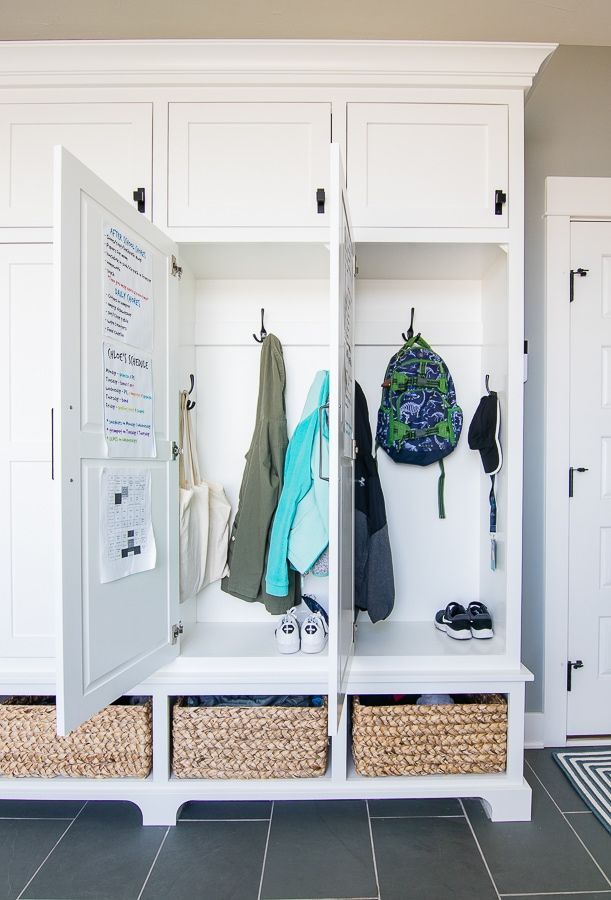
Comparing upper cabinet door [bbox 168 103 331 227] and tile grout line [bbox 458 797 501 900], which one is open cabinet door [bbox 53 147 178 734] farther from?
tile grout line [bbox 458 797 501 900]

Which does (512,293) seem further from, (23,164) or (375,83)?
(23,164)

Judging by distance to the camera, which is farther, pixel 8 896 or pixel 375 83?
pixel 375 83

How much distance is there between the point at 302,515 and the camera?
173 cm

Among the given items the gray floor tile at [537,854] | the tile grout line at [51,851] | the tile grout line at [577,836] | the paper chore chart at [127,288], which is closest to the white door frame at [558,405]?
the tile grout line at [577,836]

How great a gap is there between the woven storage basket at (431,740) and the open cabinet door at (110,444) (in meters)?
0.70

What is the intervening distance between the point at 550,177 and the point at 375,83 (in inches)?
33.7

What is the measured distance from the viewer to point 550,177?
6.49ft

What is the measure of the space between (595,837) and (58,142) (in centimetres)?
277

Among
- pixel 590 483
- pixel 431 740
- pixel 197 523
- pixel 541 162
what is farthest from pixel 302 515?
pixel 541 162

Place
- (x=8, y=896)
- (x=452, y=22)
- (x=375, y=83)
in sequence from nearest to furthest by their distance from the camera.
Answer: (x=8, y=896) → (x=375, y=83) → (x=452, y=22)

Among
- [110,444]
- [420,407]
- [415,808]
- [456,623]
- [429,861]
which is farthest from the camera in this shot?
[420,407]

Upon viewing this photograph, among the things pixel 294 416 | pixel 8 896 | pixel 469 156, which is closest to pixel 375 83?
pixel 469 156

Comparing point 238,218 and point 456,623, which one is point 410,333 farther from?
point 456,623

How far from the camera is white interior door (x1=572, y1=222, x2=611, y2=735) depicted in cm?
201
